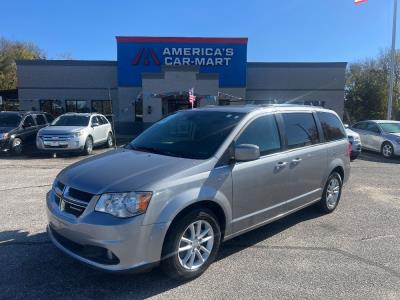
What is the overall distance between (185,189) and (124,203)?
2.01 feet

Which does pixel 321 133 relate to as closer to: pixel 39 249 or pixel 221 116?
pixel 221 116

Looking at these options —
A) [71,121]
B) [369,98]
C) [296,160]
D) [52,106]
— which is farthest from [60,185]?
[369,98]

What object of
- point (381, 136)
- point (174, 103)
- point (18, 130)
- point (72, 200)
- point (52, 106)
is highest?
point (174, 103)

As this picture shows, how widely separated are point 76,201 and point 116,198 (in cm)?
47

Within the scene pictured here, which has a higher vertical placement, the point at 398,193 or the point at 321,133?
the point at 321,133

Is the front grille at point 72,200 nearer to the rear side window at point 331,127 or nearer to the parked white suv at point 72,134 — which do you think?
the rear side window at point 331,127

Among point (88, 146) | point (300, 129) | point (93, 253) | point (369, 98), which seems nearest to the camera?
point (93, 253)

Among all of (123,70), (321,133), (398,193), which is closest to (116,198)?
(321,133)

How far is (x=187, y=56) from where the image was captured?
26094mm

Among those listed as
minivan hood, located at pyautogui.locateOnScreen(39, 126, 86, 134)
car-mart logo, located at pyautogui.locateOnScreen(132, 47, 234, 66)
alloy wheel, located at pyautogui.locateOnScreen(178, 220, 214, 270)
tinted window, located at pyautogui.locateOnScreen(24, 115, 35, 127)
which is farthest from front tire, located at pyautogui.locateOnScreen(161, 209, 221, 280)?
car-mart logo, located at pyautogui.locateOnScreen(132, 47, 234, 66)

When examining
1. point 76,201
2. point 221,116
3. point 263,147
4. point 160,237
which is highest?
point 221,116

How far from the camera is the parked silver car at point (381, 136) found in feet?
46.5

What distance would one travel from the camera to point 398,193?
7949 millimetres

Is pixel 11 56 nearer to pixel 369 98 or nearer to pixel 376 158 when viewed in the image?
pixel 369 98
